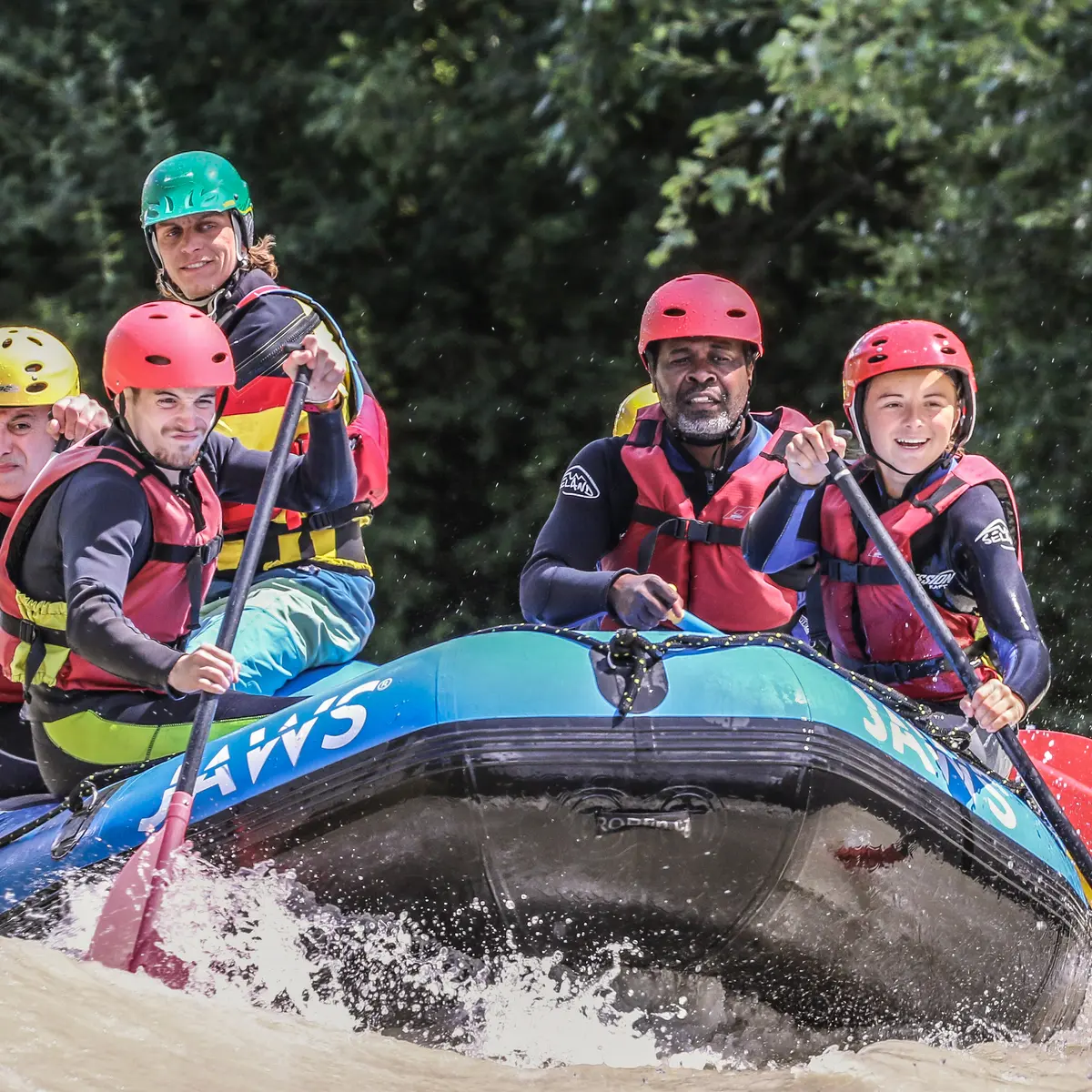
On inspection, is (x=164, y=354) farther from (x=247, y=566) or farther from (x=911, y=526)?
(x=911, y=526)

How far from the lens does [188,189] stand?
5.01m

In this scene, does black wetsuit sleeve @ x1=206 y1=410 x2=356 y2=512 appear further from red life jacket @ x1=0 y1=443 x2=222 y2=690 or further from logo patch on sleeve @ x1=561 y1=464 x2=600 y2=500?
logo patch on sleeve @ x1=561 y1=464 x2=600 y2=500

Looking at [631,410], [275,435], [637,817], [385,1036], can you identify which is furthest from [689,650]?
[631,410]

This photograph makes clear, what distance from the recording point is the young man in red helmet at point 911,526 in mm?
4254

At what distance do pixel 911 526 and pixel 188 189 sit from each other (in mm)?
2082

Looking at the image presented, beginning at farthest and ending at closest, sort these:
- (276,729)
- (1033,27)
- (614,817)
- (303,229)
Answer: (303,229) → (1033,27) → (276,729) → (614,817)

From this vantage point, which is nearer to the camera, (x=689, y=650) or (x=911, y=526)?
(x=689, y=650)

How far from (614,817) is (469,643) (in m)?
0.42

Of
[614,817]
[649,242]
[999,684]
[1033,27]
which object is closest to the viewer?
[614,817]

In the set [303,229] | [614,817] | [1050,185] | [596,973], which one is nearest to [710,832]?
[614,817]

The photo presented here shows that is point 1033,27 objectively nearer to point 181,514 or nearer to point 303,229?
point 303,229

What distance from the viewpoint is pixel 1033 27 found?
299 inches

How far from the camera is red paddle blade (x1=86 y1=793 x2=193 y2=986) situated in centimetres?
339

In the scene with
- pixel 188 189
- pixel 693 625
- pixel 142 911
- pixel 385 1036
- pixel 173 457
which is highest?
pixel 188 189
